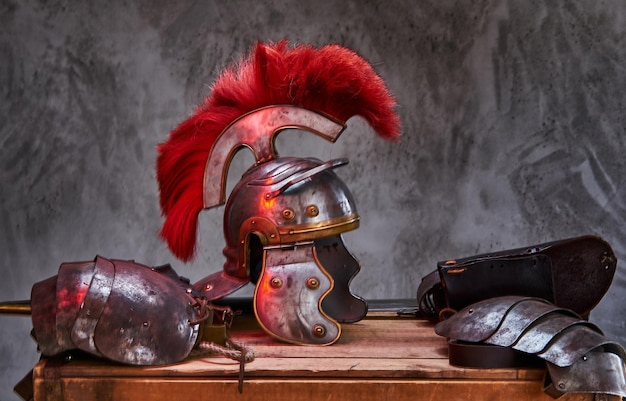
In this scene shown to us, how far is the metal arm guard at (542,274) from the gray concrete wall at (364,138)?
4.17 feet

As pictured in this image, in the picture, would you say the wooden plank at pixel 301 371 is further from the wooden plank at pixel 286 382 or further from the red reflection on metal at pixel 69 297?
the red reflection on metal at pixel 69 297

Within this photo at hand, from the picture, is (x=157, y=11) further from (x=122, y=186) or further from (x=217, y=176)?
(x=217, y=176)

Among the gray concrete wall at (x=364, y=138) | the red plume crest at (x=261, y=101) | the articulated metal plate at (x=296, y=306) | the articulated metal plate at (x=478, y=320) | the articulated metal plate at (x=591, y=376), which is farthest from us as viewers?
the gray concrete wall at (x=364, y=138)

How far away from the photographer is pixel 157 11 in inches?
138

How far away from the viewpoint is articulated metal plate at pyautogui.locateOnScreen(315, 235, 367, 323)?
2.34 meters

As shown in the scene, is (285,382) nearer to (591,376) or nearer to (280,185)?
(280,185)

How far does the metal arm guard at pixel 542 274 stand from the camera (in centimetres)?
222

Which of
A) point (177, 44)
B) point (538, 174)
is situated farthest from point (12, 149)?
point (538, 174)

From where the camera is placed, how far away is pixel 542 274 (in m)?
2.22

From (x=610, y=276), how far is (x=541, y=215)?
1.32 meters

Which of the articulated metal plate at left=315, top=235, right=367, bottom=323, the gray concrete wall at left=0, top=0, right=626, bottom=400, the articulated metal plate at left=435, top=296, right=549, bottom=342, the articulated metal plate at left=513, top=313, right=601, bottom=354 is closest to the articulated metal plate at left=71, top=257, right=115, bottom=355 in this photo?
the articulated metal plate at left=315, top=235, right=367, bottom=323

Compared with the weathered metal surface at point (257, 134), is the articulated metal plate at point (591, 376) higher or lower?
lower

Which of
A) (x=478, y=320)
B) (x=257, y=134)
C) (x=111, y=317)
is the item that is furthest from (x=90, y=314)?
(x=478, y=320)

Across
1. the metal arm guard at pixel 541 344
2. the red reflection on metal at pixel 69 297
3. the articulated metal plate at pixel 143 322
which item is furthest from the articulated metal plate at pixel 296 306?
the red reflection on metal at pixel 69 297
